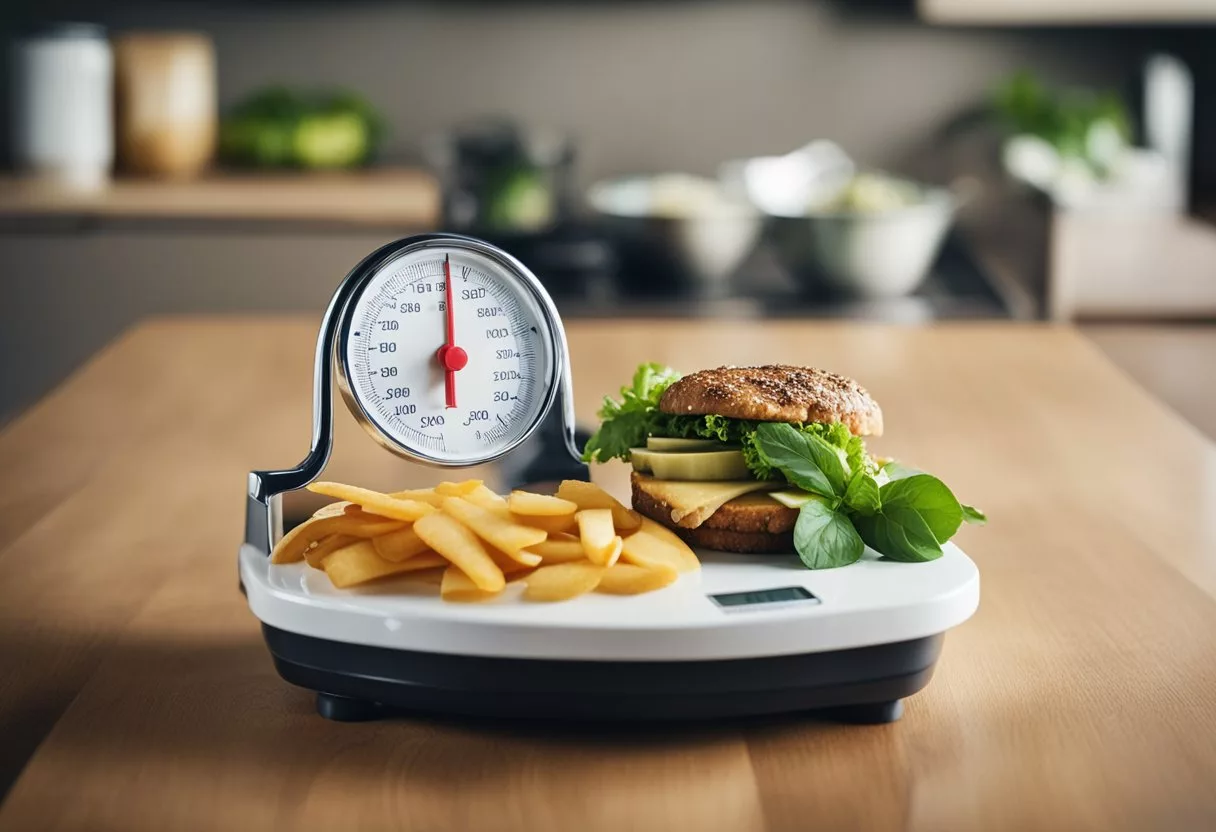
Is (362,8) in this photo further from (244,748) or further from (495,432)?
(244,748)

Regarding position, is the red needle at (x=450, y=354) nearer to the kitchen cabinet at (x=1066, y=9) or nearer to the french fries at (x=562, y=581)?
the french fries at (x=562, y=581)

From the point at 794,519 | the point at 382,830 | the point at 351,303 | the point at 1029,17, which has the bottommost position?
the point at 382,830

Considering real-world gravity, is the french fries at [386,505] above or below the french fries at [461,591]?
above

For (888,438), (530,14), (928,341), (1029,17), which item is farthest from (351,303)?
(530,14)

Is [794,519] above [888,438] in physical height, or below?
above

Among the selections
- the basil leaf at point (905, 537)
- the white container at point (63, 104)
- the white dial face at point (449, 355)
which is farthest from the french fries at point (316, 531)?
the white container at point (63, 104)

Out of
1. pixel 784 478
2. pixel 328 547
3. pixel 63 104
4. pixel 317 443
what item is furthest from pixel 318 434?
pixel 63 104

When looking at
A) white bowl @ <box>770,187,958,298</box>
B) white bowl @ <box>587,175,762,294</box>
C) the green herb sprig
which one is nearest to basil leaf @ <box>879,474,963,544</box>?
the green herb sprig

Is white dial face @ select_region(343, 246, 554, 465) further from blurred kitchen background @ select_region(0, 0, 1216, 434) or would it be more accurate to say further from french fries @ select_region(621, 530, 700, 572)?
blurred kitchen background @ select_region(0, 0, 1216, 434)
